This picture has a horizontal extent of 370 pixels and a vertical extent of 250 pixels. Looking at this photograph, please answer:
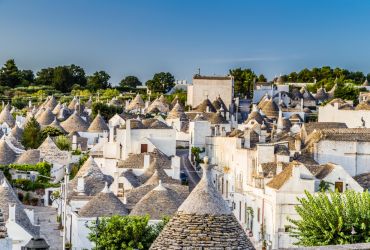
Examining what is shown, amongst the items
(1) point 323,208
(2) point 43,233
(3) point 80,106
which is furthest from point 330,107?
(1) point 323,208

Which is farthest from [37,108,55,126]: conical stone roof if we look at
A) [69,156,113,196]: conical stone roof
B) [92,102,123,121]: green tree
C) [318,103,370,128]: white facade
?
[69,156,113,196]: conical stone roof

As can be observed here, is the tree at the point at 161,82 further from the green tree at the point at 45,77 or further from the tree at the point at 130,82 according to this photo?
the green tree at the point at 45,77

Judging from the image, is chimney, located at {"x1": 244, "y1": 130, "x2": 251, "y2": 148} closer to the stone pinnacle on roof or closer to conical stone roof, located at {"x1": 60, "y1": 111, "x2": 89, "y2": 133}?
conical stone roof, located at {"x1": 60, "y1": 111, "x2": 89, "y2": 133}

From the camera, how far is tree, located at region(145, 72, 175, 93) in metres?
119

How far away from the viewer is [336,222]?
90.9ft

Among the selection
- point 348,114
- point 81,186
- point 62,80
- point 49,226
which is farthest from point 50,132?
point 62,80

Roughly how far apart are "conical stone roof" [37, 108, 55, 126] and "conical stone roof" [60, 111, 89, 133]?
3.52 meters

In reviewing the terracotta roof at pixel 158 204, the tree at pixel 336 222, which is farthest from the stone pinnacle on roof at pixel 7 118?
the tree at pixel 336 222

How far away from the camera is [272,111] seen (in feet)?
282

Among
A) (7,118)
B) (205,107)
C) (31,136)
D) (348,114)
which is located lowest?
(31,136)

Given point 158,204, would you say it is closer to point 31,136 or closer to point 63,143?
point 63,143

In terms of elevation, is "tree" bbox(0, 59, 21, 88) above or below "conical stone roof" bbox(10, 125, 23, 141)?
above

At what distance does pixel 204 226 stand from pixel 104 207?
26.0 meters

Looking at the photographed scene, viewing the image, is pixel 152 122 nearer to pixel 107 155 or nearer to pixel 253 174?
pixel 107 155
